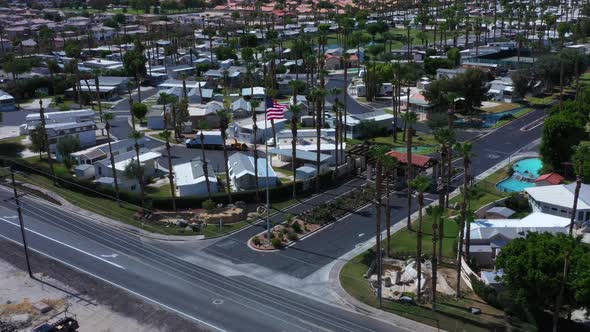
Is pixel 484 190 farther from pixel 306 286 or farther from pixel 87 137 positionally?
pixel 87 137

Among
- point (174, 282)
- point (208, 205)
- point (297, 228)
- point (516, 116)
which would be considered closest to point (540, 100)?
point (516, 116)

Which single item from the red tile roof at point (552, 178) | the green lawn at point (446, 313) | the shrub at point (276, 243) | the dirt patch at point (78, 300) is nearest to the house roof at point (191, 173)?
the shrub at point (276, 243)

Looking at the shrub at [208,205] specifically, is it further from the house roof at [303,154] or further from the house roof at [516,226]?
the house roof at [516,226]

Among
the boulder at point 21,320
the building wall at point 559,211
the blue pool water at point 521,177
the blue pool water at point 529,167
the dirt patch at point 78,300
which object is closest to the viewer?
the boulder at point 21,320

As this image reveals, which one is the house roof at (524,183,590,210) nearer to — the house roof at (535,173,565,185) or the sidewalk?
the house roof at (535,173,565,185)

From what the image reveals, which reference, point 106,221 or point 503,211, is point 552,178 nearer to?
point 503,211
